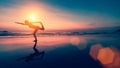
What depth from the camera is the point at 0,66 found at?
9.54m

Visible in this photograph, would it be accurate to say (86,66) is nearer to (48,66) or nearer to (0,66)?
(48,66)

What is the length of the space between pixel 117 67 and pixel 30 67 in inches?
174

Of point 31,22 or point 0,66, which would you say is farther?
point 31,22

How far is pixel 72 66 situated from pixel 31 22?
Result: 41.4ft

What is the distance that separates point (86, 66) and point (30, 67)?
293 centimetres

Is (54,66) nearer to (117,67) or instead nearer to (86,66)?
(86,66)

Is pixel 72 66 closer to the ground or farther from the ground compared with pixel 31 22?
closer to the ground

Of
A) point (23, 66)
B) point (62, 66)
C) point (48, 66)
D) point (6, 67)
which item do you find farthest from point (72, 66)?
point (6, 67)

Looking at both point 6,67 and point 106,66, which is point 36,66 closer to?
point 6,67

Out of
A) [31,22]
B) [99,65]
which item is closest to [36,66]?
[99,65]

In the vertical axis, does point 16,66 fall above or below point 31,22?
below

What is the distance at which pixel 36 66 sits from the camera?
970 cm

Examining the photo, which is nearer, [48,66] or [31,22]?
[48,66]

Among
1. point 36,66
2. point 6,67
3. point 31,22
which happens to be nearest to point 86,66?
point 36,66
